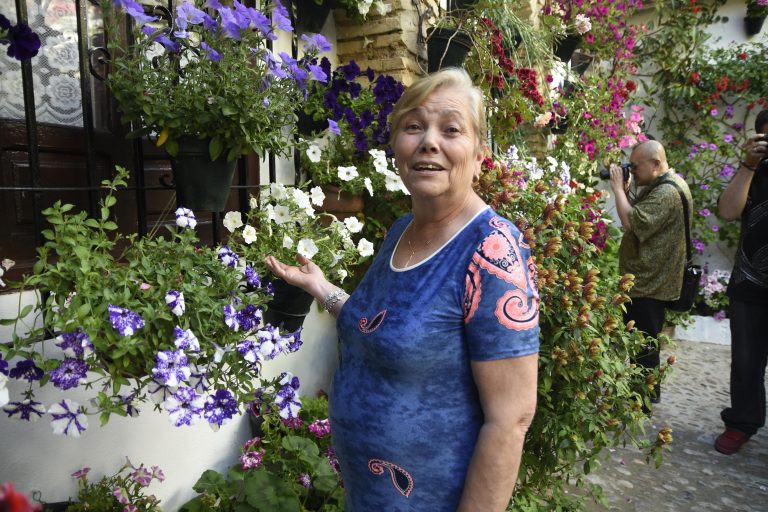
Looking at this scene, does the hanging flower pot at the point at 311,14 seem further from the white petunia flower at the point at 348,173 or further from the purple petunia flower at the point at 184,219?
the purple petunia flower at the point at 184,219

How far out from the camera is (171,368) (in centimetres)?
111

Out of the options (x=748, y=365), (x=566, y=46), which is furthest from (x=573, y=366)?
(x=566, y=46)

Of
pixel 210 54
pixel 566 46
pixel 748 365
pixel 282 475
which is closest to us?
pixel 210 54

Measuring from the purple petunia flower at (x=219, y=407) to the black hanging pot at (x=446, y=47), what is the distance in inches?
83.0

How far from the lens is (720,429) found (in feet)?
12.0

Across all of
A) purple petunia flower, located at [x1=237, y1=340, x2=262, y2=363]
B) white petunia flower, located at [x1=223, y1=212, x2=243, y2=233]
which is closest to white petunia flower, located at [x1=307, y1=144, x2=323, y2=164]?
white petunia flower, located at [x1=223, y1=212, x2=243, y2=233]

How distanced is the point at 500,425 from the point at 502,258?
1.18ft

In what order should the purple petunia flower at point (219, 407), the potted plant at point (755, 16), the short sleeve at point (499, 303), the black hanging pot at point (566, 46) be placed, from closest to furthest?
the short sleeve at point (499, 303) → the purple petunia flower at point (219, 407) → the black hanging pot at point (566, 46) → the potted plant at point (755, 16)

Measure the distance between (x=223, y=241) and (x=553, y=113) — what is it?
3165 mm

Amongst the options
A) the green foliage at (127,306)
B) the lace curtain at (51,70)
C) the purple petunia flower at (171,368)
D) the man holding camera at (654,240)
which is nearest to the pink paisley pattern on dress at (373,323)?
Answer: the green foliage at (127,306)

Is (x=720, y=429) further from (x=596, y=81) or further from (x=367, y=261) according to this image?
(x=596, y=81)

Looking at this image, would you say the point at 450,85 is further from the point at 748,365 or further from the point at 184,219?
the point at 748,365

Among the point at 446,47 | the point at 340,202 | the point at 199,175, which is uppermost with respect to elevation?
the point at 446,47

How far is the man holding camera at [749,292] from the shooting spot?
302cm
